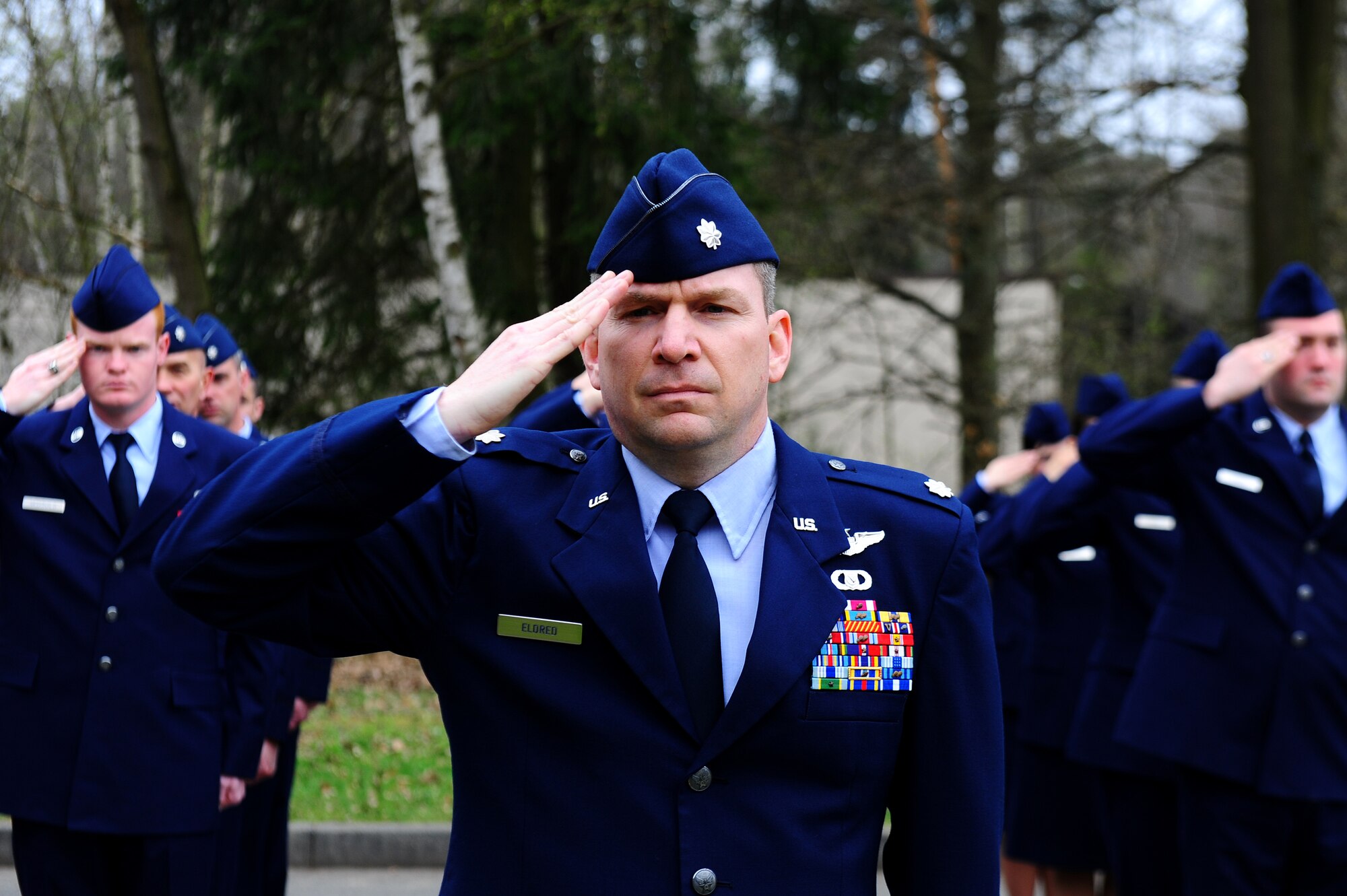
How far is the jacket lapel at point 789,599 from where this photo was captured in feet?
7.86

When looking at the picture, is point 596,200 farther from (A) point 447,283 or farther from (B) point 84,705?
(B) point 84,705

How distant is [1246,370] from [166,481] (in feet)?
11.2

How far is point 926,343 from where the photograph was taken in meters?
27.5

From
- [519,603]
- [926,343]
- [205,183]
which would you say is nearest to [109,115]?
[205,183]

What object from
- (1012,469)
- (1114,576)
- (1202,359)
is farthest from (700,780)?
(1012,469)

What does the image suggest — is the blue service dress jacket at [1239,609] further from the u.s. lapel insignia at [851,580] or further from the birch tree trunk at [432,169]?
the birch tree trunk at [432,169]

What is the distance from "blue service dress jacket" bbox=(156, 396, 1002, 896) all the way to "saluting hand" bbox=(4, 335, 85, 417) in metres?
2.47

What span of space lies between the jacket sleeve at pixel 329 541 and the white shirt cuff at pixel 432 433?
12 millimetres

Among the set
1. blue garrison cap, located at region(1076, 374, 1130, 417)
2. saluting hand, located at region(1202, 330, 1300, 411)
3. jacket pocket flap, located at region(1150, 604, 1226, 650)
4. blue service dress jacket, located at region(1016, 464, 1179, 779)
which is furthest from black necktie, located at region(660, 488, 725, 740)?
blue garrison cap, located at region(1076, 374, 1130, 417)

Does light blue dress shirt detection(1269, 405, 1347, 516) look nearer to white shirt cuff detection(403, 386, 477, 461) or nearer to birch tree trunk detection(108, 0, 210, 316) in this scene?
white shirt cuff detection(403, 386, 477, 461)

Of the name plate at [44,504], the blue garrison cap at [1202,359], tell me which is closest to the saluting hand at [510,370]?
the name plate at [44,504]

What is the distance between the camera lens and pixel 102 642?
15.9 ft

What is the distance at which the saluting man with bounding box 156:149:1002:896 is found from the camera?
237 cm

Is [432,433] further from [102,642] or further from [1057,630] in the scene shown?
[1057,630]
